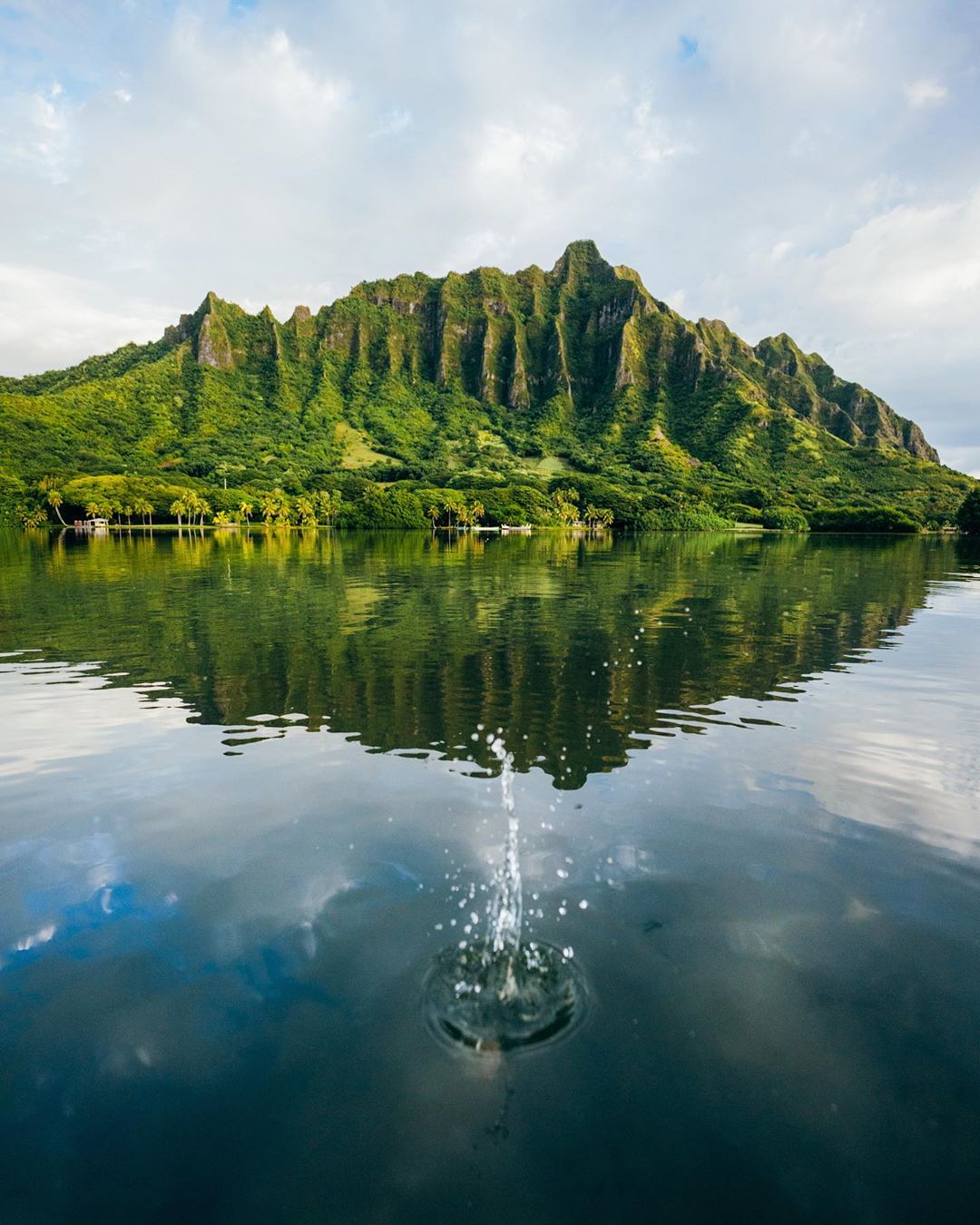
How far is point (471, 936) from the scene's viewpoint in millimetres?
9578

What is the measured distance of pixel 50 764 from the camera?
653 inches

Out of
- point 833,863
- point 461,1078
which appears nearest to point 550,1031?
point 461,1078

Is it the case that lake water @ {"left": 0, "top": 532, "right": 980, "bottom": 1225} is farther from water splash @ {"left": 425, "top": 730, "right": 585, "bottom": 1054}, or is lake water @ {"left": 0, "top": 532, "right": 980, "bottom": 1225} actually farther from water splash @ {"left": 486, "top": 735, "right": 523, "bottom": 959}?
water splash @ {"left": 486, "top": 735, "right": 523, "bottom": 959}

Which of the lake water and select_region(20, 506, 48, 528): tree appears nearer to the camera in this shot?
the lake water

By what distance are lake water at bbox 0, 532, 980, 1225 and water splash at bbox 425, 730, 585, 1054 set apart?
0.66ft

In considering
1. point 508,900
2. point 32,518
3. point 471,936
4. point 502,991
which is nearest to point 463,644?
point 508,900

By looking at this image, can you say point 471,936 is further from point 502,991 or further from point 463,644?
point 463,644

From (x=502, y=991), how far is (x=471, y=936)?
107 cm

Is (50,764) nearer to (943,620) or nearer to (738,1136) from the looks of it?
(738,1136)

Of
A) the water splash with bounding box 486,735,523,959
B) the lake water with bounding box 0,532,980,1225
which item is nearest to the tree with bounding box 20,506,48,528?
the lake water with bounding box 0,532,980,1225

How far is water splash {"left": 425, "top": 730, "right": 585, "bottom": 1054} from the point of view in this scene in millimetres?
7984

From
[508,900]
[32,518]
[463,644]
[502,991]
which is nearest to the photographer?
[502,991]

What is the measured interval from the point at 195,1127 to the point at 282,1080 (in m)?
0.93

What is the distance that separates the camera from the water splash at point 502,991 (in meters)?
7.98
